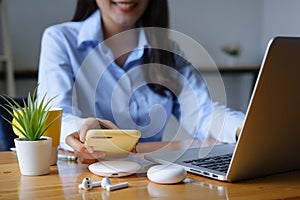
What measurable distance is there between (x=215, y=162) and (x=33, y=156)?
0.35 metres

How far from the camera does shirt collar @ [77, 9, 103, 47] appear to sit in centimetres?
161

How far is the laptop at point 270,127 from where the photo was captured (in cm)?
74

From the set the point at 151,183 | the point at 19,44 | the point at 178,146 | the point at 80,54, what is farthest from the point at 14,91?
the point at 151,183

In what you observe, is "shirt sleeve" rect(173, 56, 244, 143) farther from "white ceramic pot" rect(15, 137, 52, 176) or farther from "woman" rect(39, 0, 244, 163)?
"white ceramic pot" rect(15, 137, 52, 176)

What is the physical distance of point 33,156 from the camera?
89 cm

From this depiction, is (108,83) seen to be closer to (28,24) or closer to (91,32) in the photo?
(91,32)

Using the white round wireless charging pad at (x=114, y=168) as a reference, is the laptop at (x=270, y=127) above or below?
above

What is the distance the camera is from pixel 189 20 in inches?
131

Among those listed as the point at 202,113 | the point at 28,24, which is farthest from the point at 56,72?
the point at 28,24

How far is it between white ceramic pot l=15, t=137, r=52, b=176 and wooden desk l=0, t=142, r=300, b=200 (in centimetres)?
2

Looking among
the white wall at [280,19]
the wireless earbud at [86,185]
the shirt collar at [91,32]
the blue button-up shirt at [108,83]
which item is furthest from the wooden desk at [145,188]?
the white wall at [280,19]

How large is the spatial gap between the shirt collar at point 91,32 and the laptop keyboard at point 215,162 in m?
0.79

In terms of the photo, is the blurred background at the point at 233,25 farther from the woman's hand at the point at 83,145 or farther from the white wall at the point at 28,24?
the woman's hand at the point at 83,145

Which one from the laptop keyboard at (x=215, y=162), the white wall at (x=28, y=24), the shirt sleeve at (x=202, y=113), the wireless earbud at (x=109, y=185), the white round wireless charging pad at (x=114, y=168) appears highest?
the white wall at (x=28, y=24)
